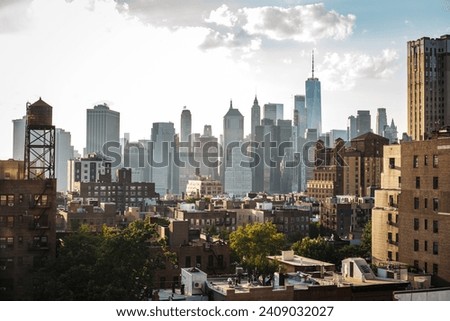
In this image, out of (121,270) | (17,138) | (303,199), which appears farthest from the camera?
(303,199)

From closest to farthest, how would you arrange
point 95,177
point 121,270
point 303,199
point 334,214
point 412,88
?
point 121,270 < point 334,214 < point 412,88 < point 303,199 < point 95,177

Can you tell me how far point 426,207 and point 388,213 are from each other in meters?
4.19

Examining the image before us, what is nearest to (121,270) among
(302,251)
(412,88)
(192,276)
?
(192,276)

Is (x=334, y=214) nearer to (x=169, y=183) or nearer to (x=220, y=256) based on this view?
(x=220, y=256)

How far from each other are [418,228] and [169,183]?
89302mm

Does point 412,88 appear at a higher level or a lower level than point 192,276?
higher

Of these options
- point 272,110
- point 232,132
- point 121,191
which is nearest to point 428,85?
point 272,110

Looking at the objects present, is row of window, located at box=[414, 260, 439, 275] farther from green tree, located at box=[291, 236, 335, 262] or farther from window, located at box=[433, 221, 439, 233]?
green tree, located at box=[291, 236, 335, 262]

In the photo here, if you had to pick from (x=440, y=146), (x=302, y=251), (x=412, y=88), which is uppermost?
(x=412, y=88)

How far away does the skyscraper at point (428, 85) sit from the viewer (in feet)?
153

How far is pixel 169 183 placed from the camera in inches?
4264

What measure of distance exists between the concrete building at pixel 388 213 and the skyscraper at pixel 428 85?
20.3m

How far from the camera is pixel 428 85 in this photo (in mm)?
49688

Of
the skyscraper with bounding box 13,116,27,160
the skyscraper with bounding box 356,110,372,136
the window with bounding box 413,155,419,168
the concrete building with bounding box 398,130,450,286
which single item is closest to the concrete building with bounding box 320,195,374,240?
the skyscraper with bounding box 356,110,372,136
